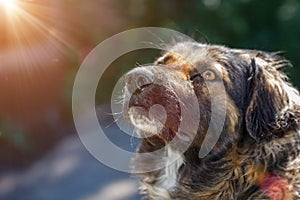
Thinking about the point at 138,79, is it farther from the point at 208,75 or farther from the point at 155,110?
the point at 208,75

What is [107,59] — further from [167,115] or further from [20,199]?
[167,115]

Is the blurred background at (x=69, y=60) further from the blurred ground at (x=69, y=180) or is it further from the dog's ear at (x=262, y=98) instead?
the dog's ear at (x=262, y=98)

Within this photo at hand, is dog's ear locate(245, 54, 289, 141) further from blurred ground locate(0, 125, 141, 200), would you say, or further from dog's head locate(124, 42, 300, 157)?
blurred ground locate(0, 125, 141, 200)

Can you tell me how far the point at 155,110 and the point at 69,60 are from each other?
375 cm

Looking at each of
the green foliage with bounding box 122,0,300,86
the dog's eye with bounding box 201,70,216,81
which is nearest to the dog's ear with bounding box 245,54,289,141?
the dog's eye with bounding box 201,70,216,81

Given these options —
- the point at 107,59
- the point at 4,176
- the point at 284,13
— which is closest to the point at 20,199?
the point at 4,176

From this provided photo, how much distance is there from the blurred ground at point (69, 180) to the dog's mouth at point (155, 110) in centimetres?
249

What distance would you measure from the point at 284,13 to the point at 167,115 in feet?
12.0

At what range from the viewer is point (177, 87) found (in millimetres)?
3668

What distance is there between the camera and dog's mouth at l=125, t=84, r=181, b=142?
361cm

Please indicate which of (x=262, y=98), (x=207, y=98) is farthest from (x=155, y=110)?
(x=262, y=98)

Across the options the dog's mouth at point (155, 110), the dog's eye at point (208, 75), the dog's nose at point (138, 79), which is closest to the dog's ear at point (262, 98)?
the dog's eye at point (208, 75)

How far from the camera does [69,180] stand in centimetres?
671

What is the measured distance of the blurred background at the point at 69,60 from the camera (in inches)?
263
